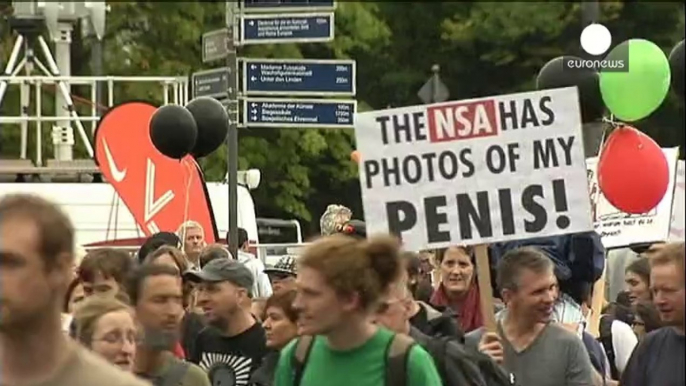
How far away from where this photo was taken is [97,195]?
16.1 metres

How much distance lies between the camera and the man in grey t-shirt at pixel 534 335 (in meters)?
8.41

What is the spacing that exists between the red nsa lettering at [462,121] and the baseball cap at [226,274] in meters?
1.25

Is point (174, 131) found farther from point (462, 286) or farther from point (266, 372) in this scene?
point (266, 372)

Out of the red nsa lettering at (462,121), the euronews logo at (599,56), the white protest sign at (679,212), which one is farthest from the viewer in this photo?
the euronews logo at (599,56)

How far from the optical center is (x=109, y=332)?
21.1 ft

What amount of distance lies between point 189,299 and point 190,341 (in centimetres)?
90

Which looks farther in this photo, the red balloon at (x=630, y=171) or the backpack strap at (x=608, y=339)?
the red balloon at (x=630, y=171)

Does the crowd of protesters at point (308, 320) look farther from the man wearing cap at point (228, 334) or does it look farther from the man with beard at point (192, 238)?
the man with beard at point (192, 238)

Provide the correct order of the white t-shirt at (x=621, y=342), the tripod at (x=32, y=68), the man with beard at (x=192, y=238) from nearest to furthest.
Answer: the white t-shirt at (x=621, y=342) → the man with beard at (x=192, y=238) → the tripod at (x=32, y=68)

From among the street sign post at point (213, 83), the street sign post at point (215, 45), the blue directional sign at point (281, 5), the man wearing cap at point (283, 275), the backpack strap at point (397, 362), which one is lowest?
the backpack strap at point (397, 362)

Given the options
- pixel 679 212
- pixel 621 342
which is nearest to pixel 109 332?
pixel 679 212

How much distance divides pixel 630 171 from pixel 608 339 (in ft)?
3.28

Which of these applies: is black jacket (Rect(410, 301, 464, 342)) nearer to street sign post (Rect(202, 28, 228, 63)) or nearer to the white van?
street sign post (Rect(202, 28, 228, 63))

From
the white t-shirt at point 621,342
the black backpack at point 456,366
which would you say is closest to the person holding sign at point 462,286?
the white t-shirt at point 621,342
